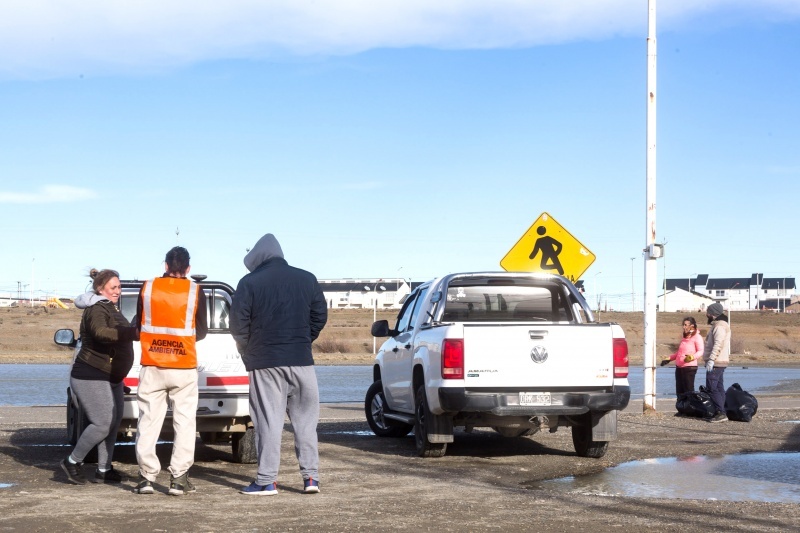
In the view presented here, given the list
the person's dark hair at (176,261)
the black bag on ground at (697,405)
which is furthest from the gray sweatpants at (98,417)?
the black bag on ground at (697,405)

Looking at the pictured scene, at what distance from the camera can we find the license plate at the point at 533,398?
37.7ft

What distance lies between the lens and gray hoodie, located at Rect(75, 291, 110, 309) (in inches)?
392

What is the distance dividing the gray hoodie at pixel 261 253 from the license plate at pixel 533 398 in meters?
3.20

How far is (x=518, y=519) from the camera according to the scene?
8.07m

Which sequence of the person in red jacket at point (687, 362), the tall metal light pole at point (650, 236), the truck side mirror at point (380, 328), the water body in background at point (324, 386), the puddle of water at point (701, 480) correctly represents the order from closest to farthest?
the puddle of water at point (701, 480), the truck side mirror at point (380, 328), the tall metal light pole at point (650, 236), the person in red jacket at point (687, 362), the water body in background at point (324, 386)

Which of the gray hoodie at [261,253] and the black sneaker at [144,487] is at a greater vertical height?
the gray hoodie at [261,253]

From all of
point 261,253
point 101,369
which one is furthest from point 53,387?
point 261,253

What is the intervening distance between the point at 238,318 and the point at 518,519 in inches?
109

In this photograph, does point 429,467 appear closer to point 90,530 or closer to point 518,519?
point 518,519

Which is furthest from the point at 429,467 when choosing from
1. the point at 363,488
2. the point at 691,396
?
Result: the point at 691,396

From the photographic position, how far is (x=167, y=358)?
9.31m

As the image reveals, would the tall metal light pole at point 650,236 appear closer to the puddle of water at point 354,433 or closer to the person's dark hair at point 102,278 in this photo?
the puddle of water at point 354,433

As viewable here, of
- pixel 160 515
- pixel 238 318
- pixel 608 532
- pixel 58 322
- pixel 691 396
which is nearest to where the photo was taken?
pixel 608 532

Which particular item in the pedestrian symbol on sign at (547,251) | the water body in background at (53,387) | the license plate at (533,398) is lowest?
the water body in background at (53,387)
